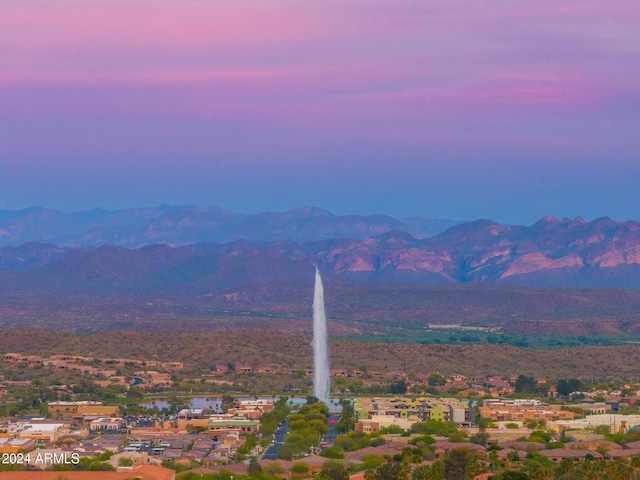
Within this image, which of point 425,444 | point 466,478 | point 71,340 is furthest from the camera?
point 71,340

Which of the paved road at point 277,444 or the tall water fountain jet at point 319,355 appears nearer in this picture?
the paved road at point 277,444

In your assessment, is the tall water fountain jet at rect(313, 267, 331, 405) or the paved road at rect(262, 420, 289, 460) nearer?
the paved road at rect(262, 420, 289, 460)

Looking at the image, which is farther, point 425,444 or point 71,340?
point 71,340

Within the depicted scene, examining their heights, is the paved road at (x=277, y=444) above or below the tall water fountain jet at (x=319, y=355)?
below

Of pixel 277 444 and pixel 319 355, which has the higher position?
pixel 319 355

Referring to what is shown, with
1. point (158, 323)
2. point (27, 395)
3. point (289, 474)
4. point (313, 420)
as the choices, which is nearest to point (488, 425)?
point (313, 420)

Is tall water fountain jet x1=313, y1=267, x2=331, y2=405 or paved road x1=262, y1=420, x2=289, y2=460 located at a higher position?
tall water fountain jet x1=313, y1=267, x2=331, y2=405

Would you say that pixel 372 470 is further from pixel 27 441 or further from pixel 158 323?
pixel 158 323

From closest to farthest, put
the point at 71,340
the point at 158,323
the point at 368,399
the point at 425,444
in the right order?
1. the point at 425,444
2. the point at 368,399
3. the point at 71,340
4. the point at 158,323
